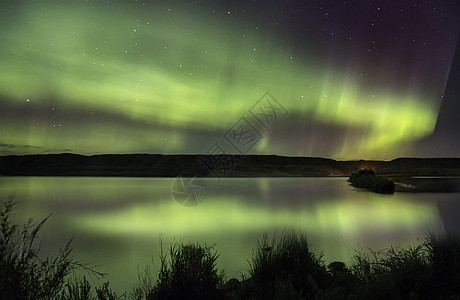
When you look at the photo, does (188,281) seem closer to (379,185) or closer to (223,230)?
(223,230)

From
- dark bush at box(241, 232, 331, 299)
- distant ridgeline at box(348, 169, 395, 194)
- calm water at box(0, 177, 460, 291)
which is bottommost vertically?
calm water at box(0, 177, 460, 291)

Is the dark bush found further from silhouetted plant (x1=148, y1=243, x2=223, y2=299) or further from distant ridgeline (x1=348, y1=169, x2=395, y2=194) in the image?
distant ridgeline (x1=348, y1=169, x2=395, y2=194)

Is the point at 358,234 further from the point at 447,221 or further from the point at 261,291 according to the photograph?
the point at 261,291

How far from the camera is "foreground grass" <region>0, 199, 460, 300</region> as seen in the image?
10.9 feet

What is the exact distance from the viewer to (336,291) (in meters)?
Result: 3.74

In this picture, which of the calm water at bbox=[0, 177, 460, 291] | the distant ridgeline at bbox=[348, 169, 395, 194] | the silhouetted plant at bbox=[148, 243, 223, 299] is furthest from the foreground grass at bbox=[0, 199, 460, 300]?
the distant ridgeline at bbox=[348, 169, 395, 194]

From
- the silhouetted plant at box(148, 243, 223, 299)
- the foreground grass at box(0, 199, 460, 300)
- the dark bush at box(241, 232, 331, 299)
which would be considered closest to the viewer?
the foreground grass at box(0, 199, 460, 300)

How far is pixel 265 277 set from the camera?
5375mm

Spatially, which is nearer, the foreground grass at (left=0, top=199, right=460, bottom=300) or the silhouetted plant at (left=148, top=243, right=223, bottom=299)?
the foreground grass at (left=0, top=199, right=460, bottom=300)

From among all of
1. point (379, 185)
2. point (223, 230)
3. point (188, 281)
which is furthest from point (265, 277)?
point (379, 185)

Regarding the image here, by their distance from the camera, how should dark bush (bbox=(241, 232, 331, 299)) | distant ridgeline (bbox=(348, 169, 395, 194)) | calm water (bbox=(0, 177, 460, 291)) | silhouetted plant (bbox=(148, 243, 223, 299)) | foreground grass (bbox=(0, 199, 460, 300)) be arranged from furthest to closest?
distant ridgeline (bbox=(348, 169, 395, 194)) → calm water (bbox=(0, 177, 460, 291)) → dark bush (bbox=(241, 232, 331, 299)) → silhouetted plant (bbox=(148, 243, 223, 299)) → foreground grass (bbox=(0, 199, 460, 300))

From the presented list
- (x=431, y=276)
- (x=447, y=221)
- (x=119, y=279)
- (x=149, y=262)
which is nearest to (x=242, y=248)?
(x=149, y=262)

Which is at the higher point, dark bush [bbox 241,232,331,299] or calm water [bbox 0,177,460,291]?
dark bush [bbox 241,232,331,299]

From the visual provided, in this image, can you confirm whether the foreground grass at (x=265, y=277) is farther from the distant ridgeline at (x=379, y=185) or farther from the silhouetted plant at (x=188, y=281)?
the distant ridgeline at (x=379, y=185)
